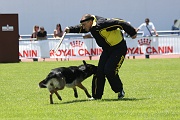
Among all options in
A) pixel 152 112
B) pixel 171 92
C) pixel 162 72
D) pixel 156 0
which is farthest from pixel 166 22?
pixel 152 112

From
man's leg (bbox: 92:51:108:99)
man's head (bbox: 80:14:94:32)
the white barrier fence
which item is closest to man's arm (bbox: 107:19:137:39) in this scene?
man's head (bbox: 80:14:94:32)

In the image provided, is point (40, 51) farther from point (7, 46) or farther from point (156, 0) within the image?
point (156, 0)

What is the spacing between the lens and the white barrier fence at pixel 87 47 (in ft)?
94.0

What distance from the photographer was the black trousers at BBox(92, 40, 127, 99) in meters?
12.2

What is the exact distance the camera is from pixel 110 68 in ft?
39.8

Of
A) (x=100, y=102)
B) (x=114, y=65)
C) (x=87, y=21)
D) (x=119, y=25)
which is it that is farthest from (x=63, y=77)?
(x=119, y=25)

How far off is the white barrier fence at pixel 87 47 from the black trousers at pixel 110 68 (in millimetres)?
15978

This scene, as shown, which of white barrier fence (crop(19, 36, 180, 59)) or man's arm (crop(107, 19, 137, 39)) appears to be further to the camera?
white barrier fence (crop(19, 36, 180, 59))

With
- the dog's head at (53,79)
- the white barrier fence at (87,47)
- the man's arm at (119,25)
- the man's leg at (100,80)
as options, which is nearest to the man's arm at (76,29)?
the man's leg at (100,80)

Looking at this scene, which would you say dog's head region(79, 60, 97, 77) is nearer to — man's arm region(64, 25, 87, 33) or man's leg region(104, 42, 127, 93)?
man's leg region(104, 42, 127, 93)

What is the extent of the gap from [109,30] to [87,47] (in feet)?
54.6

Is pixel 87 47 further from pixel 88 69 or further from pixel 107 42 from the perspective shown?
pixel 107 42

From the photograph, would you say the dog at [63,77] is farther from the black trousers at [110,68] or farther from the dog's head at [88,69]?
the black trousers at [110,68]

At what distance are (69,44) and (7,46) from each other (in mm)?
2533
